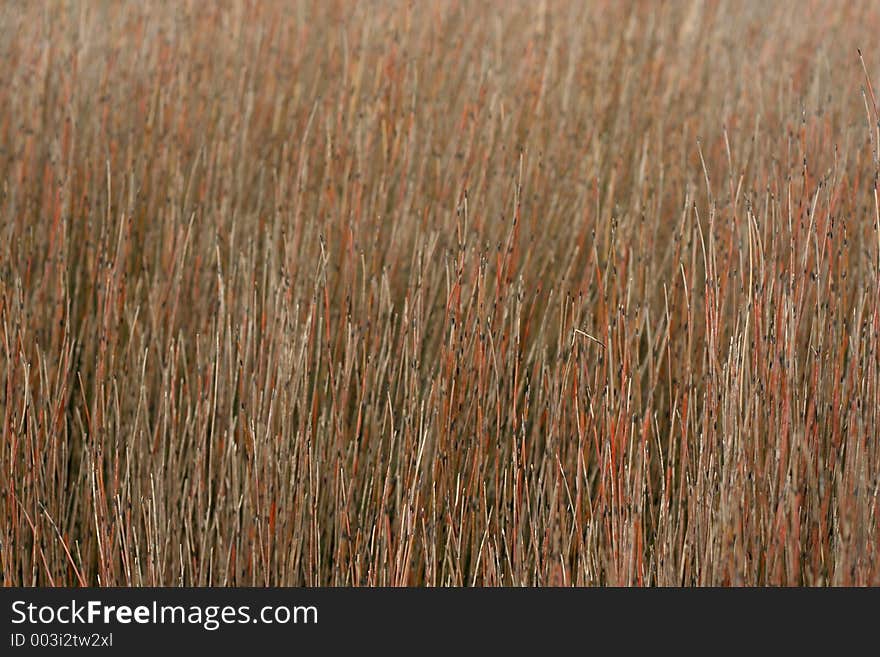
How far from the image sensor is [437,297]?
8.70 feet

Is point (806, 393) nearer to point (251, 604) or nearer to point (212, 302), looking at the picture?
point (251, 604)

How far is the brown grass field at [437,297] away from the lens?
6.34ft

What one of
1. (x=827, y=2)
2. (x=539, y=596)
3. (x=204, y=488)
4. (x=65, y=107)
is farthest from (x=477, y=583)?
(x=827, y=2)

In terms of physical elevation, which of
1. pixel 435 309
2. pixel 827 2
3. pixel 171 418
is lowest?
pixel 171 418

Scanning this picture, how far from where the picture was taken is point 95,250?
2.71 meters

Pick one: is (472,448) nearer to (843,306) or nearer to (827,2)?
(843,306)

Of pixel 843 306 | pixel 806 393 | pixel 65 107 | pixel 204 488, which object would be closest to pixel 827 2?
pixel 843 306

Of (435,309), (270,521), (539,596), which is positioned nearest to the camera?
(539,596)

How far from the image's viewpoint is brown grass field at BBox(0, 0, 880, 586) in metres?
1.93

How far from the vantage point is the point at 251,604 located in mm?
1918

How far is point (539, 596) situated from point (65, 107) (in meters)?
2.20

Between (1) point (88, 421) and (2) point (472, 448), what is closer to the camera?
(2) point (472, 448)

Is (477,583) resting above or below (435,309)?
below

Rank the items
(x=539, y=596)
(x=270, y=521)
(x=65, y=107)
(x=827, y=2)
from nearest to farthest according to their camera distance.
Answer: (x=539, y=596), (x=270, y=521), (x=65, y=107), (x=827, y=2)
